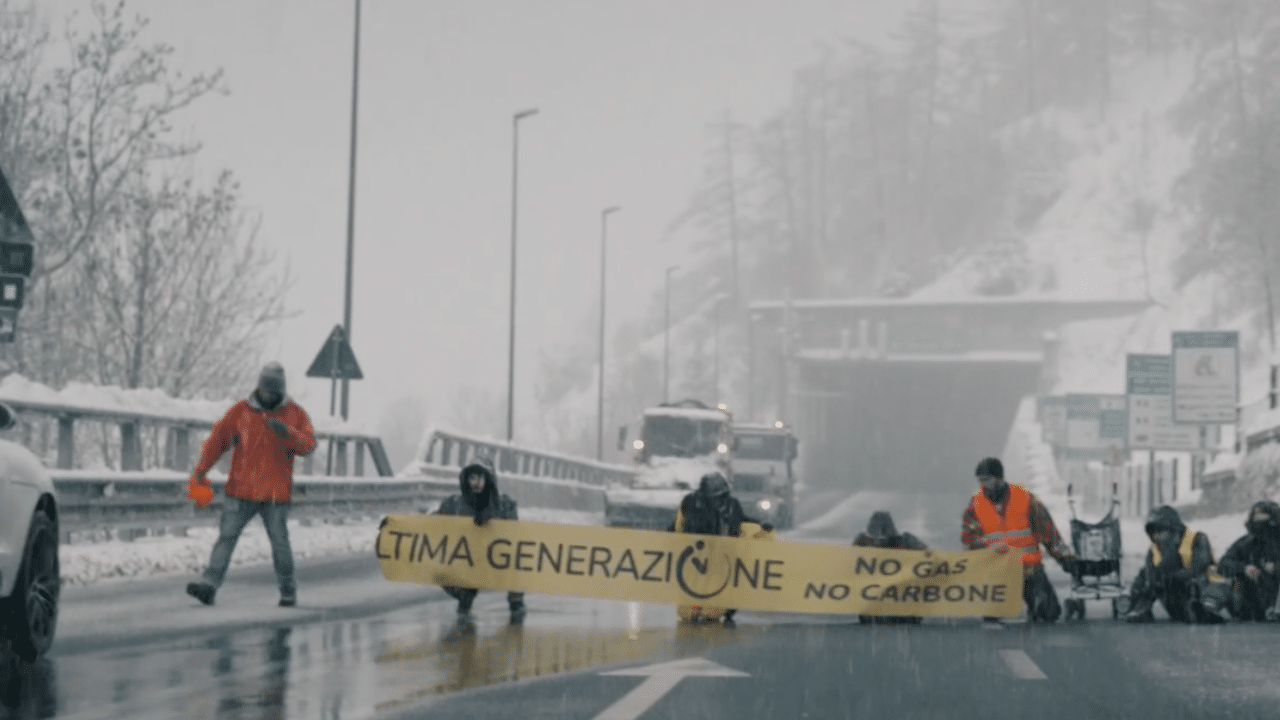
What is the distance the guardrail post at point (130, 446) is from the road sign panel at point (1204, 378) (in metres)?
26.4

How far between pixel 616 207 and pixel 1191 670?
57431 millimetres

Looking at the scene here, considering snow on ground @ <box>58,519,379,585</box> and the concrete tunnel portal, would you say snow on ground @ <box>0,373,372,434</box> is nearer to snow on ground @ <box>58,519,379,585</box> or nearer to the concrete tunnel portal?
snow on ground @ <box>58,519,379,585</box>

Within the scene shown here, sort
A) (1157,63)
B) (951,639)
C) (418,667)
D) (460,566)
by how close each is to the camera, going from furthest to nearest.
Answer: (1157,63) < (460,566) < (951,639) < (418,667)

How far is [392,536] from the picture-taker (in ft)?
54.0

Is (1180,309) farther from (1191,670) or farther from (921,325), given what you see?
(1191,670)

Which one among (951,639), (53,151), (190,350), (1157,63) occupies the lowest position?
(951,639)

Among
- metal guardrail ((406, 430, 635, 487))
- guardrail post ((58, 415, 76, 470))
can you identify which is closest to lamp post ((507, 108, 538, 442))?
Answer: metal guardrail ((406, 430, 635, 487))

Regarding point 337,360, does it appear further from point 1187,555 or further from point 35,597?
point 35,597

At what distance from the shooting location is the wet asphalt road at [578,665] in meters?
9.59

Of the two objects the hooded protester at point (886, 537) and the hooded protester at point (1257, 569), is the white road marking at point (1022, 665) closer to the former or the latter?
the hooded protester at point (886, 537)

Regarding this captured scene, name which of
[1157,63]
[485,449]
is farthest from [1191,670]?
[1157,63]

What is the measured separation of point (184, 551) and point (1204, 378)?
26.4 metres

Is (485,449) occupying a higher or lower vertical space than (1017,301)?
lower

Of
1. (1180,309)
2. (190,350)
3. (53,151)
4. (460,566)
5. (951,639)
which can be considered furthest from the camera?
(1180,309)
